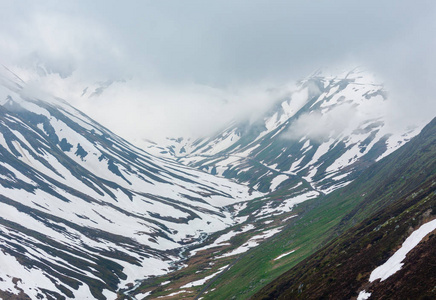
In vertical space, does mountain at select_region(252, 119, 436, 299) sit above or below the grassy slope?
below

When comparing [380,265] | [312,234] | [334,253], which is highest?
[312,234]

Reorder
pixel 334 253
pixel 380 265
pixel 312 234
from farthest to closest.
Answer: pixel 312 234 < pixel 334 253 < pixel 380 265

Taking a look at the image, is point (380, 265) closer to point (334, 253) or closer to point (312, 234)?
point (334, 253)

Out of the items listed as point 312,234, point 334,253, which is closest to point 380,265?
point 334,253

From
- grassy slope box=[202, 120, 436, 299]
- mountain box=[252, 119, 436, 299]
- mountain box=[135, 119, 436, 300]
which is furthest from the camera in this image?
grassy slope box=[202, 120, 436, 299]

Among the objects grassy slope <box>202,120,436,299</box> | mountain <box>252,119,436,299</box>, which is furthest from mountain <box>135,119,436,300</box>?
grassy slope <box>202,120,436,299</box>

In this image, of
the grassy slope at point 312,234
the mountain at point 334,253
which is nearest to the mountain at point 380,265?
the mountain at point 334,253

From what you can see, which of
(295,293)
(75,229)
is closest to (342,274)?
(295,293)

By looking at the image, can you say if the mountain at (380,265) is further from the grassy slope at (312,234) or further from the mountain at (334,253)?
the grassy slope at (312,234)

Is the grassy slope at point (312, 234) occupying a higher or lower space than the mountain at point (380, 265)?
higher

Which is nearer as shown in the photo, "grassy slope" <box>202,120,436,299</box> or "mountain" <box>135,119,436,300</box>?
"mountain" <box>135,119,436,300</box>

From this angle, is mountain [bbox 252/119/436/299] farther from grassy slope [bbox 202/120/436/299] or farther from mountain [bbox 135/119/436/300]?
grassy slope [bbox 202/120/436/299]

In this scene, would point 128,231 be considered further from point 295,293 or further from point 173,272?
point 295,293

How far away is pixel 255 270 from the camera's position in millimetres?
102500
